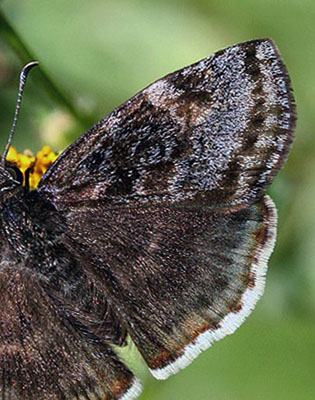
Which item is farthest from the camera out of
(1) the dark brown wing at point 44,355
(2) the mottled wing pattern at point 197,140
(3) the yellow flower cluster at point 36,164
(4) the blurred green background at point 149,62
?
(4) the blurred green background at point 149,62

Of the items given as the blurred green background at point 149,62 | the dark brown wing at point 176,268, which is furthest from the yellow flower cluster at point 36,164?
the dark brown wing at point 176,268

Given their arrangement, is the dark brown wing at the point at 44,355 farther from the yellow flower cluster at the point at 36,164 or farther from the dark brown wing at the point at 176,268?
the yellow flower cluster at the point at 36,164

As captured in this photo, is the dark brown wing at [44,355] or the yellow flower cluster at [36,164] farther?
the yellow flower cluster at [36,164]

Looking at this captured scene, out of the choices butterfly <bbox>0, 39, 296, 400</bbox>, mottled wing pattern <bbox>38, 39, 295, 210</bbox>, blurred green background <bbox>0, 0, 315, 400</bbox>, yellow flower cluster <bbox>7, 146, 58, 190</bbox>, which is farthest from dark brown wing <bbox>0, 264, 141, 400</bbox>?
blurred green background <bbox>0, 0, 315, 400</bbox>

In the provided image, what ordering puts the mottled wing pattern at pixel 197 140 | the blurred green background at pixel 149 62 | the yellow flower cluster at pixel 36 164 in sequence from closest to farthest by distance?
the mottled wing pattern at pixel 197 140, the yellow flower cluster at pixel 36 164, the blurred green background at pixel 149 62

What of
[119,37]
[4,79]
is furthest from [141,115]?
[4,79]

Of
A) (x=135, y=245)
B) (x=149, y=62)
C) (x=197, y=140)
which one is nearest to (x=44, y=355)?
(x=135, y=245)

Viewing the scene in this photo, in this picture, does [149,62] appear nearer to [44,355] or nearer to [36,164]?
[36,164]

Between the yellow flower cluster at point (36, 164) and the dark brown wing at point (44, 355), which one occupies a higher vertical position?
the yellow flower cluster at point (36, 164)
